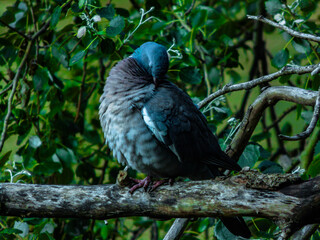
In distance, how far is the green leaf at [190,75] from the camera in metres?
2.73

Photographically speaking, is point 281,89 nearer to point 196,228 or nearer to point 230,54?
point 230,54

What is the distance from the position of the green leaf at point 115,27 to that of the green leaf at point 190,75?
2.01 feet

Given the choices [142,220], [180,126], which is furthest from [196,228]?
[180,126]

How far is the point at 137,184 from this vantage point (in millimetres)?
1971

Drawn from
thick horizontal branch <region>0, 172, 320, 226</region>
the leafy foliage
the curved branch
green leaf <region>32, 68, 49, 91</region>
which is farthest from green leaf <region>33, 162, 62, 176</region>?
the curved branch

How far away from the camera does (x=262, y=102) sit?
213 centimetres

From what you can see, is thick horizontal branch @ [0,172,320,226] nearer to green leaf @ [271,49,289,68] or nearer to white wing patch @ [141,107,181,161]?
white wing patch @ [141,107,181,161]

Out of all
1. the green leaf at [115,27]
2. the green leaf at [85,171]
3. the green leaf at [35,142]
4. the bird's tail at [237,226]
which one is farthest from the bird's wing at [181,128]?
the green leaf at [85,171]

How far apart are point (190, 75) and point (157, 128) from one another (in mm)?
636

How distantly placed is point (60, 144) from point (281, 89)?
158 centimetres

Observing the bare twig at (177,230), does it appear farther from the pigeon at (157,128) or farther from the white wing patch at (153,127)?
the white wing patch at (153,127)

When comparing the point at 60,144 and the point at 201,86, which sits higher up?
the point at 201,86

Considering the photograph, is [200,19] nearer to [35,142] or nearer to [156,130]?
[156,130]

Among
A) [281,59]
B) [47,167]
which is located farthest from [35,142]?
[281,59]
